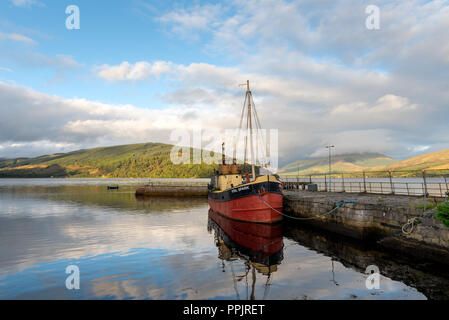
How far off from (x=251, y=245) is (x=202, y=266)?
583 centimetres

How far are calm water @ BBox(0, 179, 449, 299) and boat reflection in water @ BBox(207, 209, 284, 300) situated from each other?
6 centimetres

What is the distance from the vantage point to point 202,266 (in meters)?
14.1

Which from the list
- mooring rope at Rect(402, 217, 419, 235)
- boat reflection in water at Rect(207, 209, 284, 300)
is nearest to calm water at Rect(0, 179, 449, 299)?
boat reflection in water at Rect(207, 209, 284, 300)

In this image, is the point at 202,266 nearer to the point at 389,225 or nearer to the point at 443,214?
the point at 389,225

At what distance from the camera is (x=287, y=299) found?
9695 millimetres

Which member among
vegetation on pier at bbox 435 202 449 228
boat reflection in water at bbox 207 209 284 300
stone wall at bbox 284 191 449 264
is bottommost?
boat reflection in water at bbox 207 209 284 300

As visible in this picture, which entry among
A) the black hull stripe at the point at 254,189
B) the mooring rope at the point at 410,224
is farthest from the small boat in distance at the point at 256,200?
the mooring rope at the point at 410,224

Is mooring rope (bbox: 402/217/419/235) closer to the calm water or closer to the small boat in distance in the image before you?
the calm water

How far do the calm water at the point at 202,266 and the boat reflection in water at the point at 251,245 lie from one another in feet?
0.21

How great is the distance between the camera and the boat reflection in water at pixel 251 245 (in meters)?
13.5

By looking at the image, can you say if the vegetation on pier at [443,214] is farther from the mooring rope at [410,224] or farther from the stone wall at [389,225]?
the mooring rope at [410,224]

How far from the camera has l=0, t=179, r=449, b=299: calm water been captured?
10477 millimetres
